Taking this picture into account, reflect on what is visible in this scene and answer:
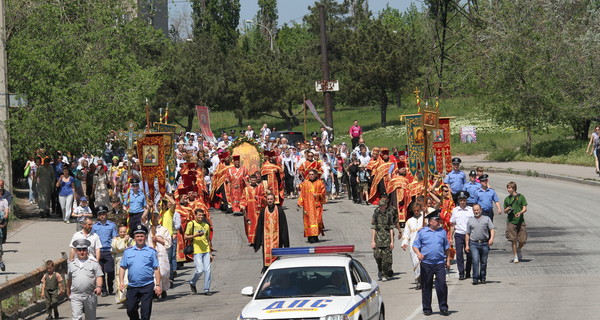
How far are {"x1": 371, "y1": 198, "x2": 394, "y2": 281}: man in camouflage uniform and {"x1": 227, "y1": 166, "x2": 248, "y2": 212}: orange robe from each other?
10237 mm

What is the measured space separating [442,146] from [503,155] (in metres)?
20.7

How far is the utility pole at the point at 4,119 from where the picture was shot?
28.7m

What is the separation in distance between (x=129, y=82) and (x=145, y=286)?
24.3 meters

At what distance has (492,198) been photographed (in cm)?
2162

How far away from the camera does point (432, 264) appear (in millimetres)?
15664

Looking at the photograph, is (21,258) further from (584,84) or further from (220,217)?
(584,84)

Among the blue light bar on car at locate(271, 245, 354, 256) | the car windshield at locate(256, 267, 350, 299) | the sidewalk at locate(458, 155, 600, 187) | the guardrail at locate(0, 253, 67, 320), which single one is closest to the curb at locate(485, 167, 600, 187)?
the sidewalk at locate(458, 155, 600, 187)

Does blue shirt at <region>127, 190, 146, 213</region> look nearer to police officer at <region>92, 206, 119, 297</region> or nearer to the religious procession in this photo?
the religious procession

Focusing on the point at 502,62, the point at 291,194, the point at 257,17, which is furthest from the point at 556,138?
the point at 257,17

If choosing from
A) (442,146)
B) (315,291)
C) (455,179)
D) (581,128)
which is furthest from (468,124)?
(315,291)

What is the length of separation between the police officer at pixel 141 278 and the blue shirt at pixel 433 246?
4.25 meters

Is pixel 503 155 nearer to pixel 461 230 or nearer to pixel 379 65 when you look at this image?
pixel 379 65

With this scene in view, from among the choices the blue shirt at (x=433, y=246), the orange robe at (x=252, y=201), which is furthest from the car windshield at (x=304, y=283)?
the orange robe at (x=252, y=201)

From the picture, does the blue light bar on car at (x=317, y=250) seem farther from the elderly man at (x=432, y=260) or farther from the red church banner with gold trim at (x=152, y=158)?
the red church banner with gold trim at (x=152, y=158)
